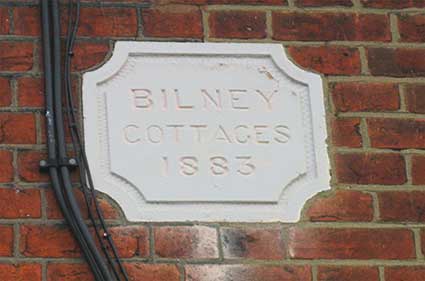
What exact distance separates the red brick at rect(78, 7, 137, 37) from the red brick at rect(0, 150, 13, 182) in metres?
0.33

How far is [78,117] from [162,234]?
310 mm

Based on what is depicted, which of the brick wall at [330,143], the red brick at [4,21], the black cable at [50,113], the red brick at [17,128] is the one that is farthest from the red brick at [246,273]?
the red brick at [4,21]

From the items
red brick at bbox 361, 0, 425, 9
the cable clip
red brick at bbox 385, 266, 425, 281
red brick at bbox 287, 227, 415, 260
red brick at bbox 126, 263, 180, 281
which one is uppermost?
red brick at bbox 361, 0, 425, 9

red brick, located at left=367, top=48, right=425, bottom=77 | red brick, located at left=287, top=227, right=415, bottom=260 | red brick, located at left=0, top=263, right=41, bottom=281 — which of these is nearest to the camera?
red brick, located at left=0, top=263, right=41, bottom=281

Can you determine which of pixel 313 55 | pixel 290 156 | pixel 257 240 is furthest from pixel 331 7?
pixel 257 240

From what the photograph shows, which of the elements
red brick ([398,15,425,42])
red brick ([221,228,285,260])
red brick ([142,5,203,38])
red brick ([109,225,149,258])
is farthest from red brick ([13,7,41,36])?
red brick ([398,15,425,42])

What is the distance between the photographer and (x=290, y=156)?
311 cm

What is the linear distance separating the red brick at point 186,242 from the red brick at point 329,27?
499mm

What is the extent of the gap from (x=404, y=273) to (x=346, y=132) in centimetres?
33

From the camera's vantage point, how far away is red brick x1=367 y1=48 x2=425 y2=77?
3.23 meters

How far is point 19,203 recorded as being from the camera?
9.76ft

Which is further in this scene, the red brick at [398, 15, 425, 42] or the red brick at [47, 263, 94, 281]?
the red brick at [398, 15, 425, 42]

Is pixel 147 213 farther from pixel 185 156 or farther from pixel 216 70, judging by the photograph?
pixel 216 70

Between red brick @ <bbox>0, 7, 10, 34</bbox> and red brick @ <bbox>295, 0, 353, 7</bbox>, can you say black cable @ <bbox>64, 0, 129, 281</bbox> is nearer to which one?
red brick @ <bbox>0, 7, 10, 34</bbox>
